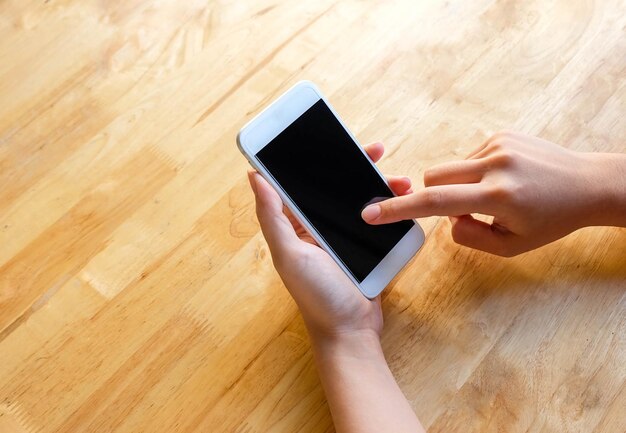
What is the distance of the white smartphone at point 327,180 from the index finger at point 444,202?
0.04 metres

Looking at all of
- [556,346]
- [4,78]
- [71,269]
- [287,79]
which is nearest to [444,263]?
[556,346]

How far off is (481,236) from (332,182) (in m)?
0.18

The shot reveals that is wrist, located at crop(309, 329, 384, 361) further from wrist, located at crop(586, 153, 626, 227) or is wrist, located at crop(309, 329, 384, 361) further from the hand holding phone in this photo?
wrist, located at crop(586, 153, 626, 227)

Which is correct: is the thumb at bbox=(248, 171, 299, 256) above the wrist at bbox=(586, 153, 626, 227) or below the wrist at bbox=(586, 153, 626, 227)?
above

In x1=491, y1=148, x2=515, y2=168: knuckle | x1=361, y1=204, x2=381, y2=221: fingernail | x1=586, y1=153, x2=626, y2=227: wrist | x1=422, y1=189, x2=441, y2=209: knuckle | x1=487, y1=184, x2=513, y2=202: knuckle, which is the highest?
x1=361, y1=204, x2=381, y2=221: fingernail

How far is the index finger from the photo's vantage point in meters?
0.62

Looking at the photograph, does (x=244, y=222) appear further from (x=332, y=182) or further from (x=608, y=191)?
(x=608, y=191)

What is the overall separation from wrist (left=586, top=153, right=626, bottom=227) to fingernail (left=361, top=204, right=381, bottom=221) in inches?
9.3

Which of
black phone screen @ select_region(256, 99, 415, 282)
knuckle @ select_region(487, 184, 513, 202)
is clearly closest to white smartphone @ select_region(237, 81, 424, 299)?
black phone screen @ select_region(256, 99, 415, 282)

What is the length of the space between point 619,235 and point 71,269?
660 mm

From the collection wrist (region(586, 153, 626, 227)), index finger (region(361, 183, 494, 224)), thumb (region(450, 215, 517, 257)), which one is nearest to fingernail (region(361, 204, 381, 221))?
index finger (region(361, 183, 494, 224))

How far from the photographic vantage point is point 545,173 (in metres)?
0.63

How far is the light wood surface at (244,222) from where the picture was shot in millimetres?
644

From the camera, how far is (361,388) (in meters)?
0.60
